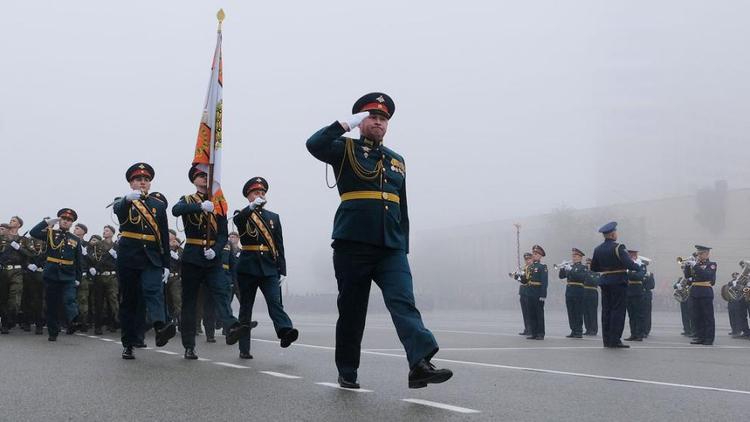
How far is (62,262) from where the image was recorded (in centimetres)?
1373

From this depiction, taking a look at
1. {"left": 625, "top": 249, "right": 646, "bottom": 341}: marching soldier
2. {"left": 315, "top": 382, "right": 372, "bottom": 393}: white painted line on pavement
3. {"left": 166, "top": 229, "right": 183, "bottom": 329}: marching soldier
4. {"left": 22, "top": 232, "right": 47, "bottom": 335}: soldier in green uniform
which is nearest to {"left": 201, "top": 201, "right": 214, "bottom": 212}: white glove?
{"left": 315, "top": 382, "right": 372, "bottom": 393}: white painted line on pavement

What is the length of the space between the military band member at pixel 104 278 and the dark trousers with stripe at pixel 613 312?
29.4ft

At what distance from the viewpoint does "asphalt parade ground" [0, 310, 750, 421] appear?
4957 millimetres

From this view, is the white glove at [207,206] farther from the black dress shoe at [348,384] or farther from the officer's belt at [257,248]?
the black dress shoe at [348,384]

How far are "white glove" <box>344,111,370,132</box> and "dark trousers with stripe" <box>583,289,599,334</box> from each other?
13.3m

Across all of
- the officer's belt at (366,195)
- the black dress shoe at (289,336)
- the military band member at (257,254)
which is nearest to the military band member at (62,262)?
the military band member at (257,254)

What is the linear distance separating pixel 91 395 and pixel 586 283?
14370mm

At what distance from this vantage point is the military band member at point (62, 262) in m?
13.6

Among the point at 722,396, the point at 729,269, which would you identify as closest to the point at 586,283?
the point at 722,396

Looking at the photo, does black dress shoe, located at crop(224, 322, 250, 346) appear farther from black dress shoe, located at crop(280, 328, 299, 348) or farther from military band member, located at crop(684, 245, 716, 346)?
military band member, located at crop(684, 245, 716, 346)

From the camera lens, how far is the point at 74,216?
13906mm

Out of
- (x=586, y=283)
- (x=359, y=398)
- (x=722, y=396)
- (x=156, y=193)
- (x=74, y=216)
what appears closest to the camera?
(x=359, y=398)

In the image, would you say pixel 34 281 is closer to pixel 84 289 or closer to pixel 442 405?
pixel 84 289

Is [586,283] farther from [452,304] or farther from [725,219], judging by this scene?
[725,219]
